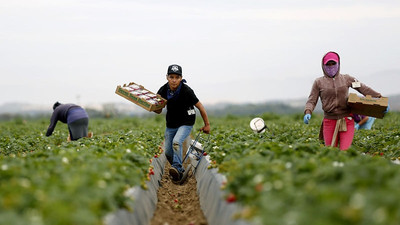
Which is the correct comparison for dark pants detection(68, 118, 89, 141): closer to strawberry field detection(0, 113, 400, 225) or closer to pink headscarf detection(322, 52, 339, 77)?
strawberry field detection(0, 113, 400, 225)

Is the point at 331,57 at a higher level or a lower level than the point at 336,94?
higher

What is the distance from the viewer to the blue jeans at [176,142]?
8117 millimetres

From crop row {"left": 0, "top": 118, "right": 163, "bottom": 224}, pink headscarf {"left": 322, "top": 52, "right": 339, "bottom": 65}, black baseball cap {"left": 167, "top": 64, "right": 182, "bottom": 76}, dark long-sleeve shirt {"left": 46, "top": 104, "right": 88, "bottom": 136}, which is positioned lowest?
dark long-sleeve shirt {"left": 46, "top": 104, "right": 88, "bottom": 136}

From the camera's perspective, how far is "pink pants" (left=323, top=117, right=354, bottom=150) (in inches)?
298

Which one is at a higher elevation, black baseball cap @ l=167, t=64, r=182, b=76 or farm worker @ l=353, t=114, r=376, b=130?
black baseball cap @ l=167, t=64, r=182, b=76

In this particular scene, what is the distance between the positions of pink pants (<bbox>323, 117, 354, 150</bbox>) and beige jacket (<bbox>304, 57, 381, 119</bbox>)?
13 cm

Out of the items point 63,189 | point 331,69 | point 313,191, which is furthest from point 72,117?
point 313,191

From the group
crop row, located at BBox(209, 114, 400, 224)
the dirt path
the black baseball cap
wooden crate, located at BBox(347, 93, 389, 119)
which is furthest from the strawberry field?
the black baseball cap

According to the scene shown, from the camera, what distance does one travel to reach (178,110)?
27.1ft

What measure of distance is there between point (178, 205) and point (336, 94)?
3473 mm

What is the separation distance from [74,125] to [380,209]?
9.09 meters

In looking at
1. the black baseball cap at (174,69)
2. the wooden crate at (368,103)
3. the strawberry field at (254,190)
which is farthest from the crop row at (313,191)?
the black baseball cap at (174,69)

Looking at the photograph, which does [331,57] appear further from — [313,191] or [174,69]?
[313,191]

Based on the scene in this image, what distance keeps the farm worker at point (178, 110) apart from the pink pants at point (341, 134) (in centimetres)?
229
